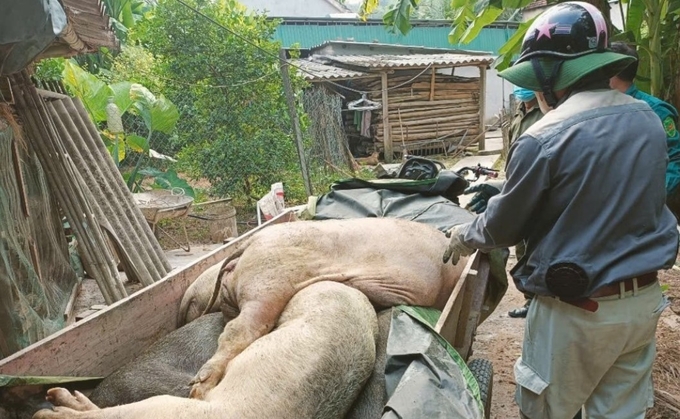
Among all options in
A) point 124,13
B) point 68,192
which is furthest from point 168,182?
point 124,13

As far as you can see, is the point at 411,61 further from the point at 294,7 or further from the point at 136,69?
the point at 294,7

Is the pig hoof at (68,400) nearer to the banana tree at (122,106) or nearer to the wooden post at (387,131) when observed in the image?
the banana tree at (122,106)

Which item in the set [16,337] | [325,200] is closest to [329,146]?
[325,200]

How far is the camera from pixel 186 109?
29.9 feet

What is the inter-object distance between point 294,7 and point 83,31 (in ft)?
68.7

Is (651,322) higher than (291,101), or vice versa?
(291,101)

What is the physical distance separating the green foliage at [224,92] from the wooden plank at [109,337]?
580cm

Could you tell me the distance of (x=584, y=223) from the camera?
2039mm

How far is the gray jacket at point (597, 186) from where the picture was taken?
200cm

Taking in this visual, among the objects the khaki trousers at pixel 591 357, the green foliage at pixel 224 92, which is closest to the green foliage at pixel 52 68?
the green foliage at pixel 224 92

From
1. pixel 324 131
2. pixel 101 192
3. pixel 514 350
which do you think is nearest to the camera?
pixel 514 350

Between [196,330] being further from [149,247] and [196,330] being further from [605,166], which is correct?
[149,247]

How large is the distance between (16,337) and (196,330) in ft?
5.06

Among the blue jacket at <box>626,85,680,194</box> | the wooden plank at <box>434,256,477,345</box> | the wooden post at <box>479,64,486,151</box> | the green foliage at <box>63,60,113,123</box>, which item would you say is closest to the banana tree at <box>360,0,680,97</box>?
the blue jacket at <box>626,85,680,194</box>
